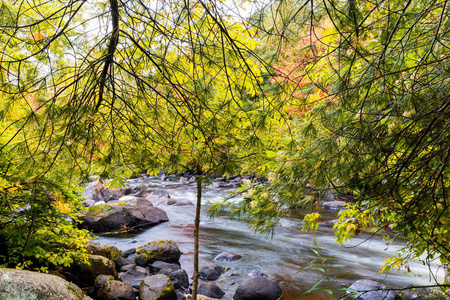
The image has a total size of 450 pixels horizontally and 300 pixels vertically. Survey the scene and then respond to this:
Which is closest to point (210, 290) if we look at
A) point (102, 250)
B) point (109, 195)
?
point (102, 250)

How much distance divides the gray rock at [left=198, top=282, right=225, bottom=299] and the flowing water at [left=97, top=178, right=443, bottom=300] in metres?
0.22

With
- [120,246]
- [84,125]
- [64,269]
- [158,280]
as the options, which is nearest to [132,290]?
[158,280]

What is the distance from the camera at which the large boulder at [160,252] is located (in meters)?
7.46

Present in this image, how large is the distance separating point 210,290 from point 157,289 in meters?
1.05

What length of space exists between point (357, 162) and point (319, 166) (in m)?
0.28

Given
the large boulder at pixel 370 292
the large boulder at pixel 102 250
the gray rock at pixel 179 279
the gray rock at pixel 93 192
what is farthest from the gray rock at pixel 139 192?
the large boulder at pixel 370 292

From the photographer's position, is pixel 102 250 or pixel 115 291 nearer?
pixel 115 291

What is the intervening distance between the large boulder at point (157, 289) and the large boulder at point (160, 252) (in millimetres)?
1643

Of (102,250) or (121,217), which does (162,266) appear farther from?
(121,217)

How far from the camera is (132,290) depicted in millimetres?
5625

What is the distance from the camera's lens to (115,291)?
17.9ft

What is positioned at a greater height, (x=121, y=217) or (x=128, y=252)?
(x=121, y=217)

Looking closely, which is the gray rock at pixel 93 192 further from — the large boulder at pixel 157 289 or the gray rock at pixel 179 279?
the large boulder at pixel 157 289

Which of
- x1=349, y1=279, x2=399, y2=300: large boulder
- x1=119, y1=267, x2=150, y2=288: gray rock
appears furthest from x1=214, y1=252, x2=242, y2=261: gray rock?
x1=349, y1=279, x2=399, y2=300: large boulder
